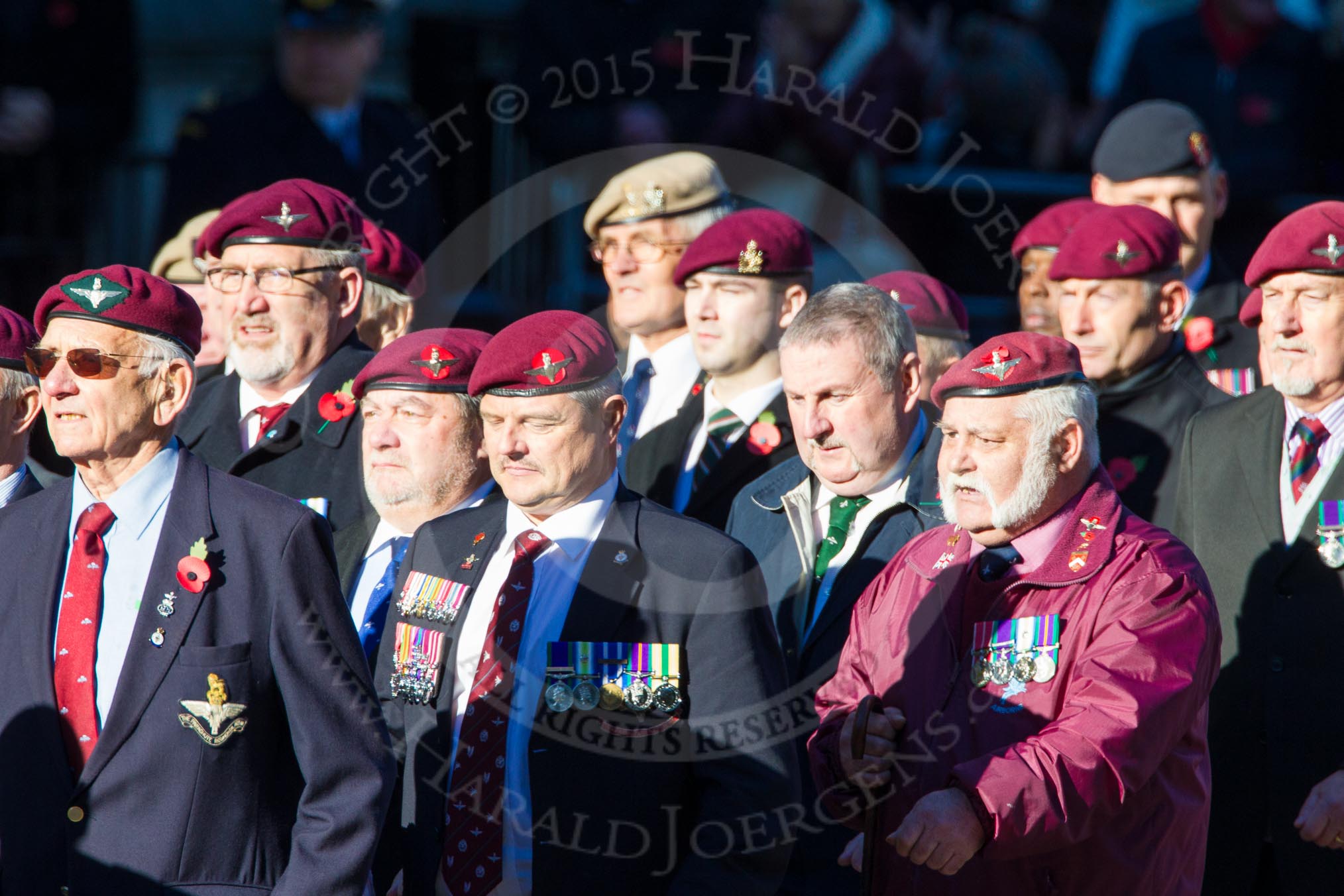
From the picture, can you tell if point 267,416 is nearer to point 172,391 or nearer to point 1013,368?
point 172,391

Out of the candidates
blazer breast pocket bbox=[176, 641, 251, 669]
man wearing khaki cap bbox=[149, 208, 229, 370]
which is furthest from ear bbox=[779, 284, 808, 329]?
blazer breast pocket bbox=[176, 641, 251, 669]

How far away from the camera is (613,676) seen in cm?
410

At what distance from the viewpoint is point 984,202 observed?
8336 mm

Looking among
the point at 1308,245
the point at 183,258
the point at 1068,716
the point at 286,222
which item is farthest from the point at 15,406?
the point at 1308,245

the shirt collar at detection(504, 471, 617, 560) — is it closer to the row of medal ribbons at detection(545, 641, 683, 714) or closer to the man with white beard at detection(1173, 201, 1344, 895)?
the row of medal ribbons at detection(545, 641, 683, 714)

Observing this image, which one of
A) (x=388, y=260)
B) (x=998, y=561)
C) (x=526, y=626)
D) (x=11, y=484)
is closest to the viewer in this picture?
(x=998, y=561)

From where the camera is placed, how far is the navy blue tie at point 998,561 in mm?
4043

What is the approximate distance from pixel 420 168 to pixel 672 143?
1159mm

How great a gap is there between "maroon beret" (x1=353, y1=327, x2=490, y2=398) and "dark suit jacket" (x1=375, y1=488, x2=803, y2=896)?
1026mm

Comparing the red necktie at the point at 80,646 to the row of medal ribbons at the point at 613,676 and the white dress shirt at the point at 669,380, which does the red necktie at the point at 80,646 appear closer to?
the row of medal ribbons at the point at 613,676

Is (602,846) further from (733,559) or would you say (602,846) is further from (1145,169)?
(1145,169)

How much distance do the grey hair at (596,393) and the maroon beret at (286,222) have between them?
170 centimetres

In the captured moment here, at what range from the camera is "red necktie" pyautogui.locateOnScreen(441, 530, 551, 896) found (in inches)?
161

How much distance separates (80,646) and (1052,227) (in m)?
3.91
